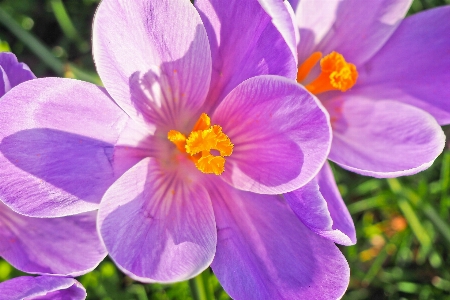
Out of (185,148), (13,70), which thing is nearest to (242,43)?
(185,148)

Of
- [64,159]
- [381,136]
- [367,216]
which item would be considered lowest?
[367,216]

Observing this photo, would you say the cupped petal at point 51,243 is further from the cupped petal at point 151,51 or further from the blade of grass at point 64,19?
the blade of grass at point 64,19

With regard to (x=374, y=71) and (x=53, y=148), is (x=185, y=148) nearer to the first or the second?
(x=53, y=148)

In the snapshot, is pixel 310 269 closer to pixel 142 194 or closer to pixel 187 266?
pixel 187 266

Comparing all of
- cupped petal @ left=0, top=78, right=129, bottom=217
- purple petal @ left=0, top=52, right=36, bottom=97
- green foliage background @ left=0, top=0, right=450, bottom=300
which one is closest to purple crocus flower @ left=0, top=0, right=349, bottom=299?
cupped petal @ left=0, top=78, right=129, bottom=217

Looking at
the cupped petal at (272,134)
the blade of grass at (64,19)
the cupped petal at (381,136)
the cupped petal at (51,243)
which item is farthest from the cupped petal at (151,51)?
the blade of grass at (64,19)

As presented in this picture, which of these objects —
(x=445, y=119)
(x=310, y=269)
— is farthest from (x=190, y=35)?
(x=445, y=119)
